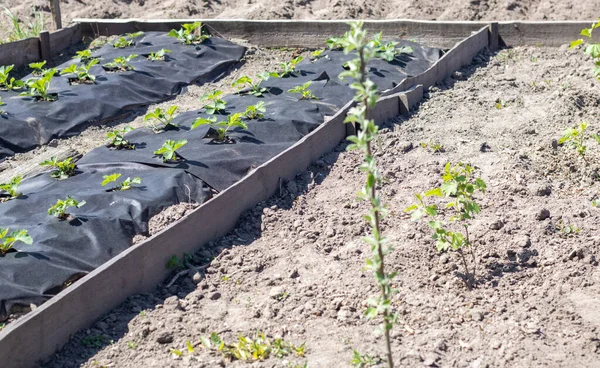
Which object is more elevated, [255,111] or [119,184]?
[255,111]

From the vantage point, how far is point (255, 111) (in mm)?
6129

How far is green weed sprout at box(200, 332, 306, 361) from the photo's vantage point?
3.51 meters

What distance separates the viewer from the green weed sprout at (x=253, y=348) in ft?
11.5

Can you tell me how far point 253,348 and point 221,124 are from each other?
2.49m

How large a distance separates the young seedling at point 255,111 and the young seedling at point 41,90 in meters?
2.11

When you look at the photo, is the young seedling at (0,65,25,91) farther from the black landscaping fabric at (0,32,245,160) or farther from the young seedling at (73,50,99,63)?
the young seedling at (73,50,99,63)

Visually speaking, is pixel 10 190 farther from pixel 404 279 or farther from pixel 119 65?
pixel 119 65

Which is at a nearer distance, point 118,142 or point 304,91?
point 118,142

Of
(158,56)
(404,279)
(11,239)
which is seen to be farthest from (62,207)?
(158,56)

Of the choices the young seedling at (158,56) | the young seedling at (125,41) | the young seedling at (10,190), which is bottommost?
the young seedling at (10,190)

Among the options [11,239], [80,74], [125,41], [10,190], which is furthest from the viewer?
[125,41]

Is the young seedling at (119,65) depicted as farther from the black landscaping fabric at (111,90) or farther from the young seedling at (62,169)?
the young seedling at (62,169)

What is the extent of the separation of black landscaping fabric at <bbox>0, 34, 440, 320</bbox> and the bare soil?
338 mm

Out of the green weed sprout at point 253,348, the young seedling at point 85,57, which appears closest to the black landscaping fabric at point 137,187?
the green weed sprout at point 253,348
